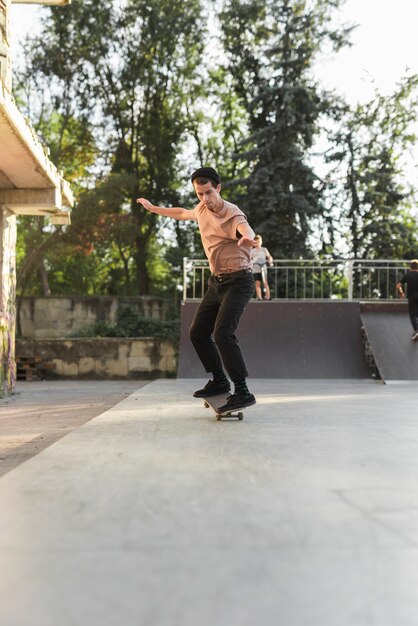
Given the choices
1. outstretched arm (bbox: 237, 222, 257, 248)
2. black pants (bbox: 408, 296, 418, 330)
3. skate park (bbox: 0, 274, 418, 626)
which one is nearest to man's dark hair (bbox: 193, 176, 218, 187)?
outstretched arm (bbox: 237, 222, 257, 248)

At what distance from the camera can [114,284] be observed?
27.3 m

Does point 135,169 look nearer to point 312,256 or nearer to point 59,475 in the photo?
point 312,256

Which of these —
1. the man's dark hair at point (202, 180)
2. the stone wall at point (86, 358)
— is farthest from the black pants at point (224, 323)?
the stone wall at point (86, 358)

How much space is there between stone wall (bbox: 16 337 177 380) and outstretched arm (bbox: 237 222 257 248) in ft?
42.2

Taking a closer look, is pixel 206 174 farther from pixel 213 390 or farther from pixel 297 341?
pixel 297 341

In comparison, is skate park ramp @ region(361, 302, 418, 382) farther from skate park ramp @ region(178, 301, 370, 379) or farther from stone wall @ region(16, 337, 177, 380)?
stone wall @ region(16, 337, 177, 380)

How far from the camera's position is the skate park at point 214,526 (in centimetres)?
158

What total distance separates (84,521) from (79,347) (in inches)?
597

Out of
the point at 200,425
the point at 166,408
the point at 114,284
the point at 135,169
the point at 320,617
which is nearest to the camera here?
the point at 320,617

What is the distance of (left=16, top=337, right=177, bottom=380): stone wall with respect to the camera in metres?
16.9

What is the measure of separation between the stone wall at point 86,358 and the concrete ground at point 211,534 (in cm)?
1343

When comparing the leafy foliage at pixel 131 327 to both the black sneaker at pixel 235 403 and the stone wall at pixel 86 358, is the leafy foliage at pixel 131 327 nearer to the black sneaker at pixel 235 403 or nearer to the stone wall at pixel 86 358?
the stone wall at pixel 86 358

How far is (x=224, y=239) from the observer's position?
188 inches

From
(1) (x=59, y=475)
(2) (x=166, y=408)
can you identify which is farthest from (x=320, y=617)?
(2) (x=166, y=408)
